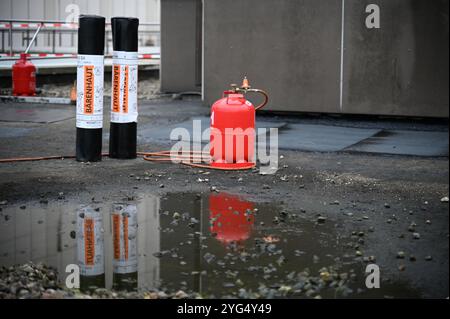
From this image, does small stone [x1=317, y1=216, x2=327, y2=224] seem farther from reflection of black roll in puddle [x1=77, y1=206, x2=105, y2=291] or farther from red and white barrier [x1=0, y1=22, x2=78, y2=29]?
red and white barrier [x1=0, y1=22, x2=78, y2=29]

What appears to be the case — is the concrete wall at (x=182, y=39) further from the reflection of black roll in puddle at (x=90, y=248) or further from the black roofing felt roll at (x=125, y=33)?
the reflection of black roll in puddle at (x=90, y=248)

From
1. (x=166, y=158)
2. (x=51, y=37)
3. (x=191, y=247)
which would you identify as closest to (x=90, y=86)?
(x=166, y=158)

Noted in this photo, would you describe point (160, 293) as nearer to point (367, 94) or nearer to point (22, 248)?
point (22, 248)

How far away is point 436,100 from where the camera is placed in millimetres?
15211

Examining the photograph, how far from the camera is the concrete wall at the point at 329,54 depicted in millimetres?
15195

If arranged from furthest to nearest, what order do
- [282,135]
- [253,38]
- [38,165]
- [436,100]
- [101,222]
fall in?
[253,38] < [436,100] < [282,135] < [38,165] < [101,222]

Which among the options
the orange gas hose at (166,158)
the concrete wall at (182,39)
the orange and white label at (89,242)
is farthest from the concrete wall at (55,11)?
the orange and white label at (89,242)

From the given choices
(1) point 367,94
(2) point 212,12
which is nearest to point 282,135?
(1) point 367,94

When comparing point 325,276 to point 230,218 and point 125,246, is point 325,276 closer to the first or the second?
point 125,246

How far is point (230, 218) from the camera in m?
8.19

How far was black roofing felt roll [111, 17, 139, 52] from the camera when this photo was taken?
1087cm

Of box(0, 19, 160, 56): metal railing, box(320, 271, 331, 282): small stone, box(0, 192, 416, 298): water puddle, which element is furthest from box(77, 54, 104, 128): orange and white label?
box(0, 19, 160, 56): metal railing

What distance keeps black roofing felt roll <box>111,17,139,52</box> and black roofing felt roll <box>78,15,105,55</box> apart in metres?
0.26

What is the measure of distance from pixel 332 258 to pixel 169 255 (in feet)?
4.44
